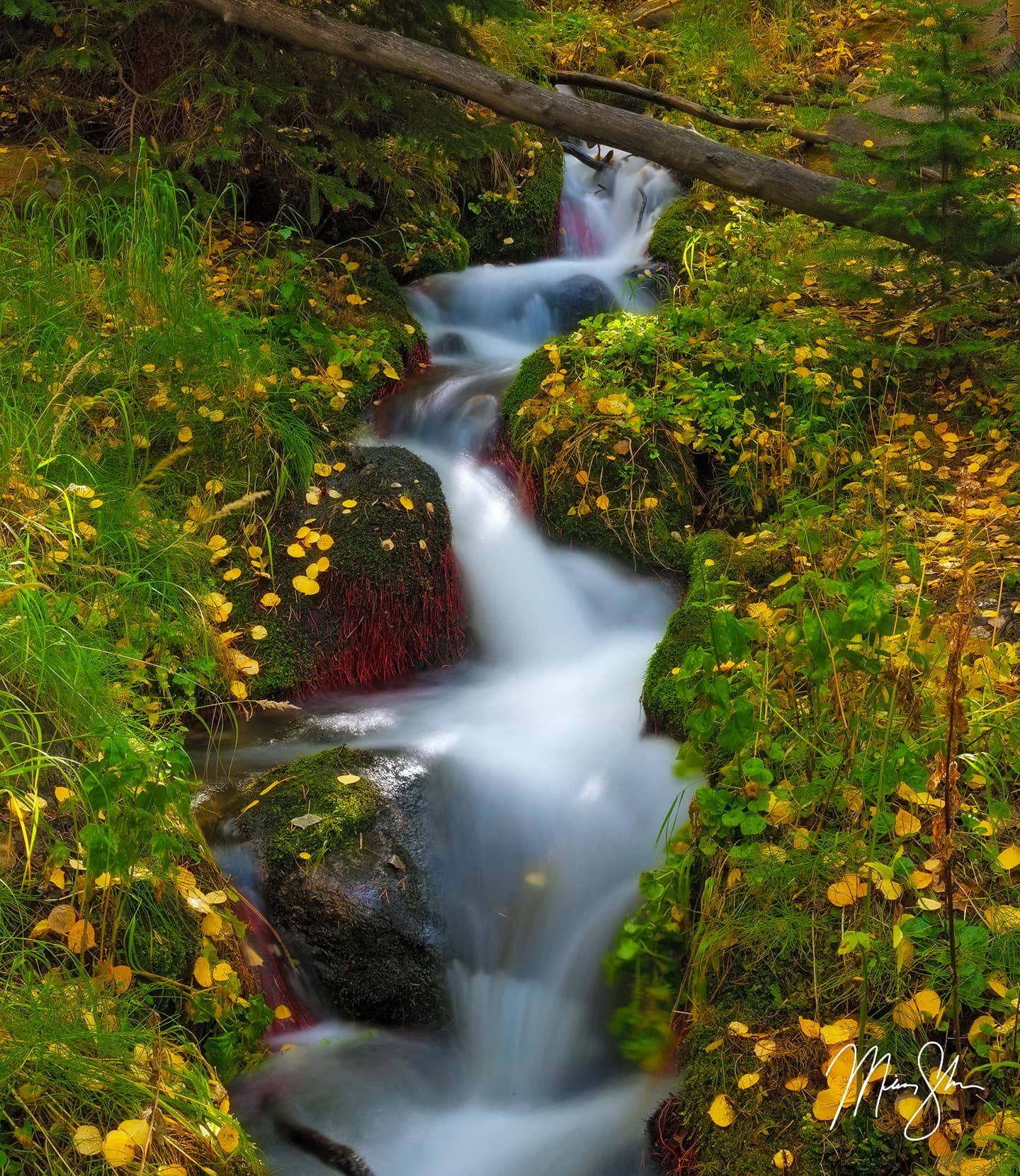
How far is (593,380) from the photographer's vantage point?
207 inches

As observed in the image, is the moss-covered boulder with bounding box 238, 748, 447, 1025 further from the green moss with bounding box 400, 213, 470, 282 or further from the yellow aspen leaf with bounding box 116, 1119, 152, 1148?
the green moss with bounding box 400, 213, 470, 282

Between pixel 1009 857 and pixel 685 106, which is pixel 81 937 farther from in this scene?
pixel 685 106

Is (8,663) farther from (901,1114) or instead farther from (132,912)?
(901,1114)

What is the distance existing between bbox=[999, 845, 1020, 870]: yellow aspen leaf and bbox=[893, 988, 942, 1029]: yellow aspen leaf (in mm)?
354

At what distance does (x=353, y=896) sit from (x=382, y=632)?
56.2 inches

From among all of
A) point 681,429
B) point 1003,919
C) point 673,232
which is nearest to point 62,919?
point 1003,919

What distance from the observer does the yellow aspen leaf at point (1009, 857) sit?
2645 millimetres

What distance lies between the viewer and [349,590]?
452cm

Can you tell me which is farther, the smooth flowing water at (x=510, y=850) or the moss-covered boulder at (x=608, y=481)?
the moss-covered boulder at (x=608, y=481)

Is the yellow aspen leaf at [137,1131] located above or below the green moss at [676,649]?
below

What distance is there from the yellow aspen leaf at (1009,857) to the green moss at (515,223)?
5.67 meters

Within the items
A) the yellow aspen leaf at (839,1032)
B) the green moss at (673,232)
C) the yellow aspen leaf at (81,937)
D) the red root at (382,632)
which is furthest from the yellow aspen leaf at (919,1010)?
the green moss at (673,232)

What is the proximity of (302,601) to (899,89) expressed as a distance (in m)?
3.12

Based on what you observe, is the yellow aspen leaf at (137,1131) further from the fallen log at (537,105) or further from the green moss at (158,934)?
the fallen log at (537,105)
